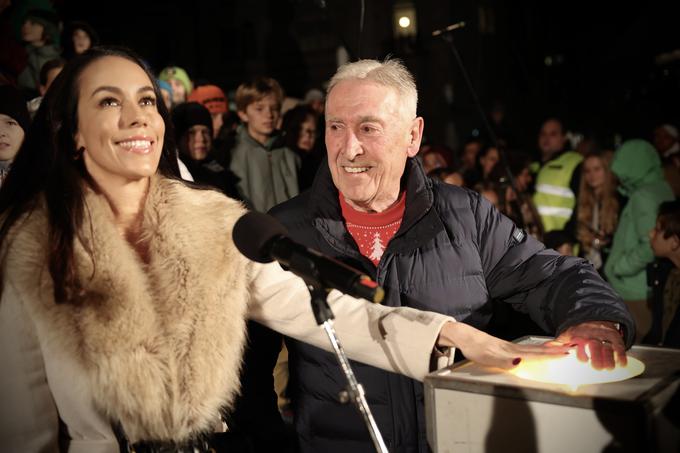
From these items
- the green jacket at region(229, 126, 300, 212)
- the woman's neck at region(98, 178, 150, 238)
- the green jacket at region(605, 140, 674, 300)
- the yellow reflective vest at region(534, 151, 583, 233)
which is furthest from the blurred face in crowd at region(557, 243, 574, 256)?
the woman's neck at region(98, 178, 150, 238)

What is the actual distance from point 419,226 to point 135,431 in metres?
1.27

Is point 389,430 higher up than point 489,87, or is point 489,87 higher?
point 489,87

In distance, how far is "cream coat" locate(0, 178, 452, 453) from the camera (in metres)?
2.09

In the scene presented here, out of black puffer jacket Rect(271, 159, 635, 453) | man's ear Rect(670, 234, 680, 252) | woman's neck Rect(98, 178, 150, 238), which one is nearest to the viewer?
woman's neck Rect(98, 178, 150, 238)

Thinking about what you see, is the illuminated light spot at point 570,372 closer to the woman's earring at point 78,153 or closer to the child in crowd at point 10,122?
the woman's earring at point 78,153

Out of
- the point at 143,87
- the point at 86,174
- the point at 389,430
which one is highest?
the point at 143,87

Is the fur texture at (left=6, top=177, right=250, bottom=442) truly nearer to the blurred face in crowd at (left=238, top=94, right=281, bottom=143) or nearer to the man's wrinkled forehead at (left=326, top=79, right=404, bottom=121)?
the man's wrinkled forehead at (left=326, top=79, right=404, bottom=121)

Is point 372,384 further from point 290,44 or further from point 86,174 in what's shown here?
point 290,44

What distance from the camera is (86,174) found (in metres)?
2.35

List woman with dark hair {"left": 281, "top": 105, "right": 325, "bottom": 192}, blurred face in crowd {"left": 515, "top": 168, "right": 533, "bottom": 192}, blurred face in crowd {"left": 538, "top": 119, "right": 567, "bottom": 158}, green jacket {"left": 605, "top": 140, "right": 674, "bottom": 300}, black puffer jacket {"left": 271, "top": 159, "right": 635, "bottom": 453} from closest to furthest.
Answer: black puffer jacket {"left": 271, "top": 159, "right": 635, "bottom": 453}
green jacket {"left": 605, "top": 140, "right": 674, "bottom": 300}
woman with dark hair {"left": 281, "top": 105, "right": 325, "bottom": 192}
blurred face in crowd {"left": 515, "top": 168, "right": 533, "bottom": 192}
blurred face in crowd {"left": 538, "top": 119, "right": 567, "bottom": 158}

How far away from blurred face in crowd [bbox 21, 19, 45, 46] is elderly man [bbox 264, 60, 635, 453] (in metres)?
5.08

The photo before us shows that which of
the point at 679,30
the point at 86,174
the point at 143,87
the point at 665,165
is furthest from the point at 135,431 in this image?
the point at 679,30

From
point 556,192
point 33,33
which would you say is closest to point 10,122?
point 33,33

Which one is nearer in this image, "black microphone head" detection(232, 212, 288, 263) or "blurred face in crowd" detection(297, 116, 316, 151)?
"black microphone head" detection(232, 212, 288, 263)
